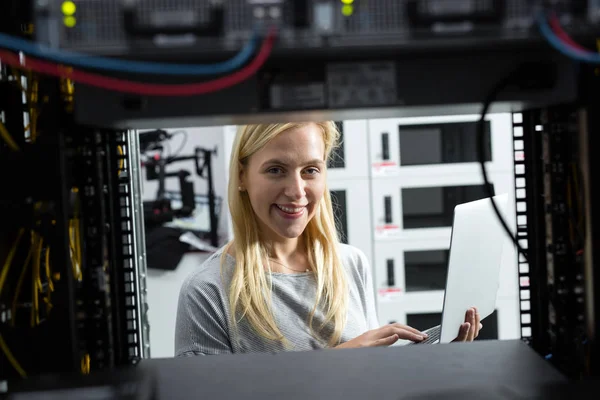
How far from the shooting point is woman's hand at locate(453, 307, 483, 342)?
47.0 inches

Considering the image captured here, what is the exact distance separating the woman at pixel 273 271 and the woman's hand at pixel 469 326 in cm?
33

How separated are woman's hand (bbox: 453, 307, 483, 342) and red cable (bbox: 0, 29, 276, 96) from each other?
0.79 m

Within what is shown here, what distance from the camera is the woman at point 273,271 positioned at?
143 centimetres

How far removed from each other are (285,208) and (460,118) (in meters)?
1.49

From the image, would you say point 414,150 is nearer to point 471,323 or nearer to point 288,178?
point 288,178

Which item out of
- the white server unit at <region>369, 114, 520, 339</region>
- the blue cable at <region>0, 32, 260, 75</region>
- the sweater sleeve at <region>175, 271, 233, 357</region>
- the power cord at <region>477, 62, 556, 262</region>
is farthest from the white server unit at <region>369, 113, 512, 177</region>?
the blue cable at <region>0, 32, 260, 75</region>

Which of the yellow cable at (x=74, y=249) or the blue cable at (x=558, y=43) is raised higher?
the blue cable at (x=558, y=43)

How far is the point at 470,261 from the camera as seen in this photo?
117cm

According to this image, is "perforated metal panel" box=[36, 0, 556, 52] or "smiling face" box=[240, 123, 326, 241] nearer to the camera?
Answer: "perforated metal panel" box=[36, 0, 556, 52]

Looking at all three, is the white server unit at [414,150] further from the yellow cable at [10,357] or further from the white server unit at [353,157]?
the yellow cable at [10,357]

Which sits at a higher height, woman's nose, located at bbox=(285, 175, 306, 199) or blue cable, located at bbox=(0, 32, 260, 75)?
blue cable, located at bbox=(0, 32, 260, 75)

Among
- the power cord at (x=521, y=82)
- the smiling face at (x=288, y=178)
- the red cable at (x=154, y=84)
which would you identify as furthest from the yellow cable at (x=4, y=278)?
the smiling face at (x=288, y=178)

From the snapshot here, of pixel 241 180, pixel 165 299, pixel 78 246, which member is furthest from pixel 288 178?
pixel 165 299

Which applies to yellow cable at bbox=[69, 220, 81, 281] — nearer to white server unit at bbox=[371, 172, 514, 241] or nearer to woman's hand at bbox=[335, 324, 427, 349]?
woman's hand at bbox=[335, 324, 427, 349]
